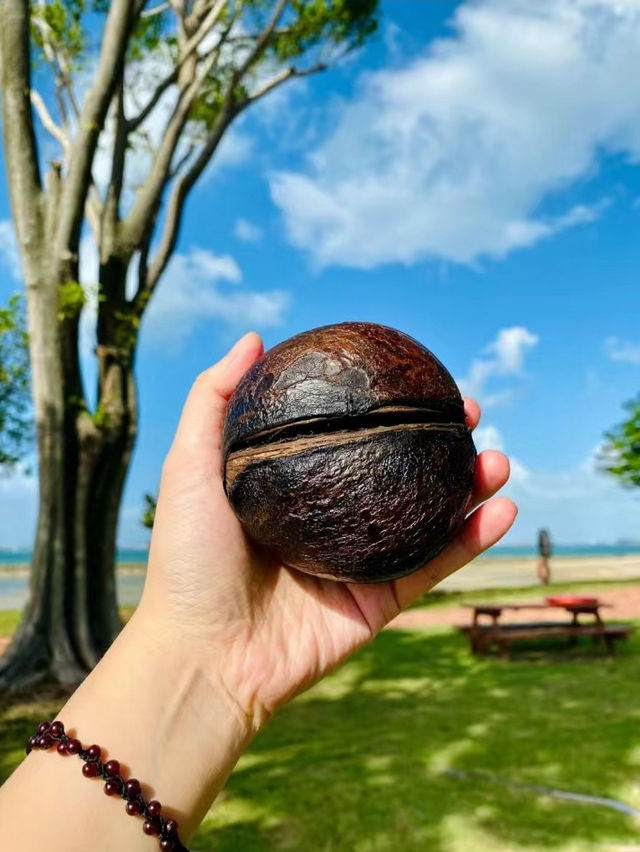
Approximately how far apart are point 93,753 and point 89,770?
46mm

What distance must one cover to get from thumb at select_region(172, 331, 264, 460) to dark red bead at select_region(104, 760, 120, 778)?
1.03 metres

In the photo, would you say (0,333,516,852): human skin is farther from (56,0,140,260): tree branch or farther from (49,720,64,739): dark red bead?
(56,0,140,260): tree branch

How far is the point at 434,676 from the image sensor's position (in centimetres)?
961

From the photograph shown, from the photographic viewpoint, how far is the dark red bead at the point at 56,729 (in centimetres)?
210

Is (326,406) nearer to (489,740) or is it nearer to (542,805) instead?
(542,805)

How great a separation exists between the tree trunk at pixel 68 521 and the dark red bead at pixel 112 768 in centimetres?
717

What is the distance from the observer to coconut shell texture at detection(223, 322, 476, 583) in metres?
2.20

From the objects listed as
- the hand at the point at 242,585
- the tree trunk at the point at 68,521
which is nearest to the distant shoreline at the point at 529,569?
the tree trunk at the point at 68,521

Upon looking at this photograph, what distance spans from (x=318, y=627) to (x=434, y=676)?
7433mm

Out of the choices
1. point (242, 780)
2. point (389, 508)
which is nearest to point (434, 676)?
point (242, 780)

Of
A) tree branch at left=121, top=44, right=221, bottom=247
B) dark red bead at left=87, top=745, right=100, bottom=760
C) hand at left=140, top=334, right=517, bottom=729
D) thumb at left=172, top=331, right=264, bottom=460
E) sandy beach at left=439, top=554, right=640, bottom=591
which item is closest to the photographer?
dark red bead at left=87, top=745, right=100, bottom=760

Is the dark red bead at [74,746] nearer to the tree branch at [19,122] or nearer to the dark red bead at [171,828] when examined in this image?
the dark red bead at [171,828]

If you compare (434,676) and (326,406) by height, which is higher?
(326,406)

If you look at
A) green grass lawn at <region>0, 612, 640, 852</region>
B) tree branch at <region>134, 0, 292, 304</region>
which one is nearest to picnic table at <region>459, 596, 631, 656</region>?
green grass lawn at <region>0, 612, 640, 852</region>
